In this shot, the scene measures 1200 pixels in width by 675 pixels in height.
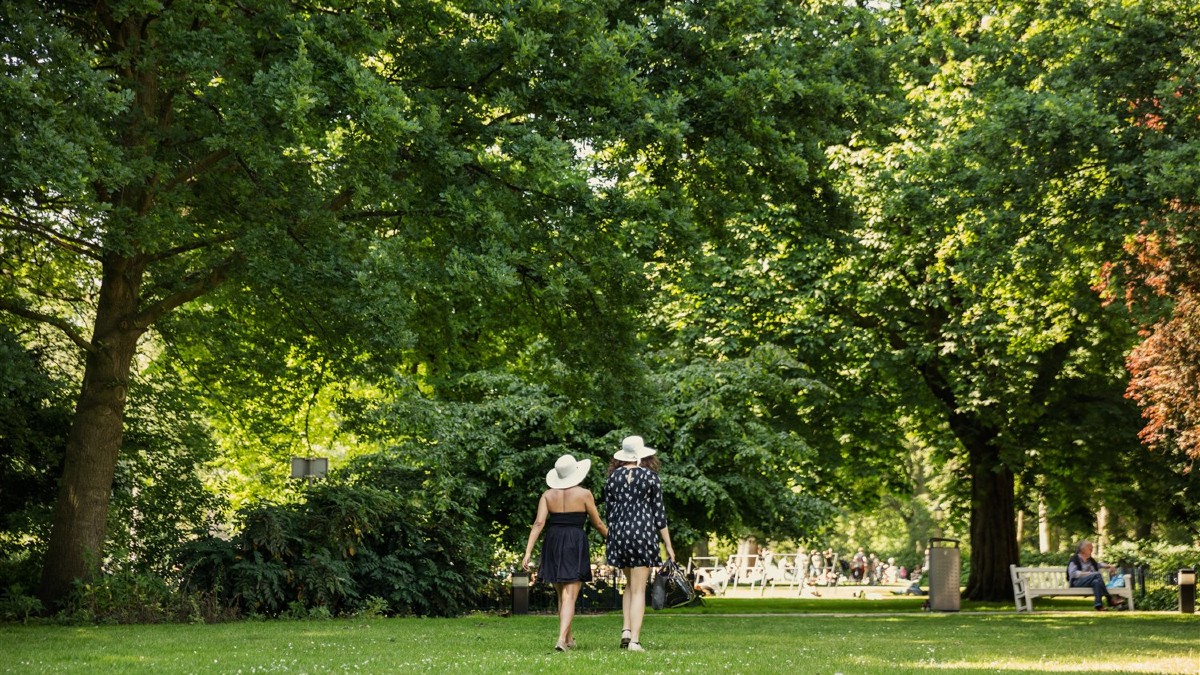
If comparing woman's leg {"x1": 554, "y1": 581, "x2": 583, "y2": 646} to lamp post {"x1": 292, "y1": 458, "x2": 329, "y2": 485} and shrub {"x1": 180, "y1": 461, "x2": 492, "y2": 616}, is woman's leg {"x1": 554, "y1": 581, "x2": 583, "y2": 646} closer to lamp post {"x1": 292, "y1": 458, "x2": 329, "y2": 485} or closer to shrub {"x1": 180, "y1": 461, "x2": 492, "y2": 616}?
shrub {"x1": 180, "y1": 461, "x2": 492, "y2": 616}

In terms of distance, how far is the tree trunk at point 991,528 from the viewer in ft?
97.2

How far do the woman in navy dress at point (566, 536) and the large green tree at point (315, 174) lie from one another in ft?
10.8

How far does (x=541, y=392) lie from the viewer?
83.5ft

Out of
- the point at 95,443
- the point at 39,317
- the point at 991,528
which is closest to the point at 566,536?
the point at 95,443

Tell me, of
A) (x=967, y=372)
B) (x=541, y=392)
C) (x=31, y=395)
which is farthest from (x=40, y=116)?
(x=967, y=372)

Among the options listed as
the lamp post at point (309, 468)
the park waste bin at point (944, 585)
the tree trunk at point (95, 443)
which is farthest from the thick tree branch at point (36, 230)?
the park waste bin at point (944, 585)

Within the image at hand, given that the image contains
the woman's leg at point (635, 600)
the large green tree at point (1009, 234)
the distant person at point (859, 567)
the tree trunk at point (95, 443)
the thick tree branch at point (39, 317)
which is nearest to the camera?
the woman's leg at point (635, 600)

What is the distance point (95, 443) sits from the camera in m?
18.4

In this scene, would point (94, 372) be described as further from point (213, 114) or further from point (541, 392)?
point (541, 392)

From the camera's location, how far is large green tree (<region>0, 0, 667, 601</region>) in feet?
45.5

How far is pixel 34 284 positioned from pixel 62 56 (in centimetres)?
870

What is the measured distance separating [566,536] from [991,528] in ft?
64.5

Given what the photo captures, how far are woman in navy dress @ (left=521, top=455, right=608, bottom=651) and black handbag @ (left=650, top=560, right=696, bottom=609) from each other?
13.1 metres

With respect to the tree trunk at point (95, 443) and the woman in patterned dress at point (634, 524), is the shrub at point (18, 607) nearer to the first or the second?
the tree trunk at point (95, 443)
